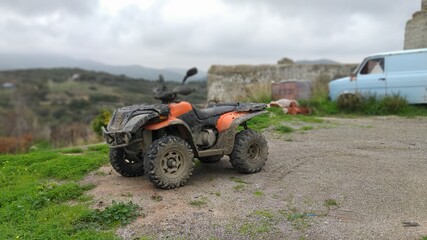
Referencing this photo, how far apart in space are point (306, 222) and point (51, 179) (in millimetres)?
4171

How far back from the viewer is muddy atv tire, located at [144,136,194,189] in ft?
17.1

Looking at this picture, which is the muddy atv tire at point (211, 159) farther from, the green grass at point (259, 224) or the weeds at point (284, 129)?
the weeds at point (284, 129)

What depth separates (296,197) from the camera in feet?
16.7

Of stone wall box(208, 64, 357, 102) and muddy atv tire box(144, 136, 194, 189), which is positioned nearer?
muddy atv tire box(144, 136, 194, 189)

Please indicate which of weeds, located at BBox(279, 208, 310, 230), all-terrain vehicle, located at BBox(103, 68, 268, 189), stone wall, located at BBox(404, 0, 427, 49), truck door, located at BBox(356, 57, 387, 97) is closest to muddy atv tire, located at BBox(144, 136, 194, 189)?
all-terrain vehicle, located at BBox(103, 68, 268, 189)

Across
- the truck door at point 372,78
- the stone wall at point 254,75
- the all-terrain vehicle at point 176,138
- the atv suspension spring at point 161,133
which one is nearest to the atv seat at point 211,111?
the all-terrain vehicle at point 176,138

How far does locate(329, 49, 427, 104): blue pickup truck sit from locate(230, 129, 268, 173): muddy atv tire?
773 centimetres

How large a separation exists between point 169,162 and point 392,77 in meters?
9.55

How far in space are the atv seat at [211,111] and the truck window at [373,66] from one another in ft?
27.1

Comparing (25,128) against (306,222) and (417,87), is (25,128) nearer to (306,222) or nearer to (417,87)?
(417,87)

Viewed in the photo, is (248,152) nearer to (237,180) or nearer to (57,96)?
(237,180)

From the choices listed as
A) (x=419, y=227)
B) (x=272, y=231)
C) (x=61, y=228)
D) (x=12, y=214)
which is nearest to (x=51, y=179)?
(x=12, y=214)

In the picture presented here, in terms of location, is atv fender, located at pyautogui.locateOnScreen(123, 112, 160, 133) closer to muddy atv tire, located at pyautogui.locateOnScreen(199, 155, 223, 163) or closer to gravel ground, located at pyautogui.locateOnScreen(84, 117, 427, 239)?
gravel ground, located at pyautogui.locateOnScreen(84, 117, 427, 239)

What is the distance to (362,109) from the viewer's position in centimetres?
1292
